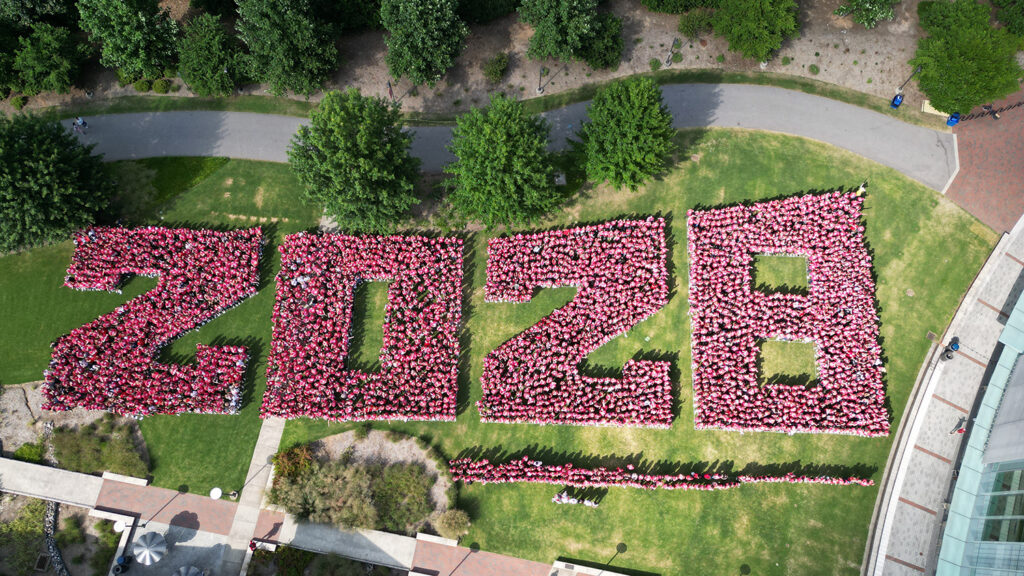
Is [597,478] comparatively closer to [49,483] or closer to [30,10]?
[49,483]

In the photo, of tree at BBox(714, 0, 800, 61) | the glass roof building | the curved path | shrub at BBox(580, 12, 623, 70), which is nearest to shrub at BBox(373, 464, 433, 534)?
the curved path

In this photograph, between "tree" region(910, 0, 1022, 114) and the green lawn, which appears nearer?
the green lawn

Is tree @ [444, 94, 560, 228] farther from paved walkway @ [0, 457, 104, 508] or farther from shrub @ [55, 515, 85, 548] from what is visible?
shrub @ [55, 515, 85, 548]

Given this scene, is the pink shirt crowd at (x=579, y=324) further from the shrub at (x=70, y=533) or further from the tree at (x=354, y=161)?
the shrub at (x=70, y=533)

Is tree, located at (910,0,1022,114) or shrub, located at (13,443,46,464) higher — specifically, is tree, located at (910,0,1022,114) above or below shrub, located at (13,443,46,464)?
above

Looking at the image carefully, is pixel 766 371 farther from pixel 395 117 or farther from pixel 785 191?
pixel 395 117

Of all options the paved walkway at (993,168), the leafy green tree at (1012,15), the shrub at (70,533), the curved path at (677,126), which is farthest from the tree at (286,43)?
the leafy green tree at (1012,15)

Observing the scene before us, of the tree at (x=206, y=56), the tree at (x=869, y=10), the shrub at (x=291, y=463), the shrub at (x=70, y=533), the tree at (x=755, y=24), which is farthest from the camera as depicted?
the tree at (x=869, y=10)
